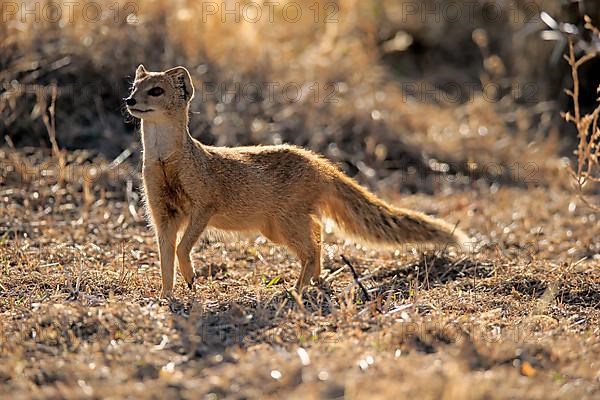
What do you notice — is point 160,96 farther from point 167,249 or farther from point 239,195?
point 167,249

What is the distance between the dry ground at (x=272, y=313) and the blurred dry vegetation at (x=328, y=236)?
0.05 feet

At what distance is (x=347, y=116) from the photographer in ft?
28.6

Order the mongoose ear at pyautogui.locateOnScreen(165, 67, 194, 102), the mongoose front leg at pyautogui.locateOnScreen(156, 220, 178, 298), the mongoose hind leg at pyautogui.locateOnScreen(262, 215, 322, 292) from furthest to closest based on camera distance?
the mongoose hind leg at pyautogui.locateOnScreen(262, 215, 322, 292) → the mongoose ear at pyautogui.locateOnScreen(165, 67, 194, 102) → the mongoose front leg at pyautogui.locateOnScreen(156, 220, 178, 298)

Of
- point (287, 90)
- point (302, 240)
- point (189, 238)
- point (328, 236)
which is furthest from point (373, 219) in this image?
point (287, 90)

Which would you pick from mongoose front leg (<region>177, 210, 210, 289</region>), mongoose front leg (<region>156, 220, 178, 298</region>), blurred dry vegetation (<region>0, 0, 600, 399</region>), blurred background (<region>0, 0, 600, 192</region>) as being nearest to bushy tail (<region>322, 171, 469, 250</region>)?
blurred dry vegetation (<region>0, 0, 600, 399</region>)

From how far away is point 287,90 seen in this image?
896cm

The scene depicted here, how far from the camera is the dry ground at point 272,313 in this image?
329 cm

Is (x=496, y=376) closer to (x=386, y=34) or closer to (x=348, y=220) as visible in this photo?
(x=348, y=220)

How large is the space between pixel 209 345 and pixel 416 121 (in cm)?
586

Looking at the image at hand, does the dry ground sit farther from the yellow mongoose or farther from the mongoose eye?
the mongoose eye

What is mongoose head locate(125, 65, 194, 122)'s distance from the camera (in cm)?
471

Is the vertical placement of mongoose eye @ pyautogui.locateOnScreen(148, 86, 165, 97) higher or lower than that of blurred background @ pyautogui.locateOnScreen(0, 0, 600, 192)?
higher

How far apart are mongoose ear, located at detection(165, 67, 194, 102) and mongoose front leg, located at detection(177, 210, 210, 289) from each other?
2.17 ft

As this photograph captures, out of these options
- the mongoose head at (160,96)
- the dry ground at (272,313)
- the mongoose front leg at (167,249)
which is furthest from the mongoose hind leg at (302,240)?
the mongoose head at (160,96)
